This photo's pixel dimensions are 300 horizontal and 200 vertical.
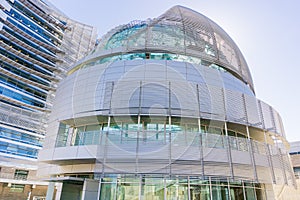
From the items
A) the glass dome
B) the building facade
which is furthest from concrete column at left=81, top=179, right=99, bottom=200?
the building facade

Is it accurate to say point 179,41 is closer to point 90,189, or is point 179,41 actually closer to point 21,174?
point 90,189

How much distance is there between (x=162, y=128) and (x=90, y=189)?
6542mm

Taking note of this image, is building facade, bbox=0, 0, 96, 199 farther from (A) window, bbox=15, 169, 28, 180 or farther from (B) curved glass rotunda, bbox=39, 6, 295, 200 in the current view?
(B) curved glass rotunda, bbox=39, 6, 295, 200

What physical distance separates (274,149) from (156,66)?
1129 centimetres

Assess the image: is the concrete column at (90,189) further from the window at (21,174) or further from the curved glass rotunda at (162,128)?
the window at (21,174)

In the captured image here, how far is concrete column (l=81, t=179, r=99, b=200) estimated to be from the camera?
14906mm

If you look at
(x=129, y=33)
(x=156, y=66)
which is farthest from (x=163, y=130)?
(x=129, y=33)

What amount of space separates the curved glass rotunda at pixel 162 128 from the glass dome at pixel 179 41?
0.11 m

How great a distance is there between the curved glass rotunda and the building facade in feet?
71.8

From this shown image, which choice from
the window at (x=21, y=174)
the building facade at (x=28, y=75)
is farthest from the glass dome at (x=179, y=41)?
the window at (x=21, y=174)

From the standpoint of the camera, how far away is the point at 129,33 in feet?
66.8

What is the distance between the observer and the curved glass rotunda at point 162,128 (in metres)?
13.7

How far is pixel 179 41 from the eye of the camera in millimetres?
19172

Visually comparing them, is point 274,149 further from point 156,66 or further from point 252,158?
point 156,66
